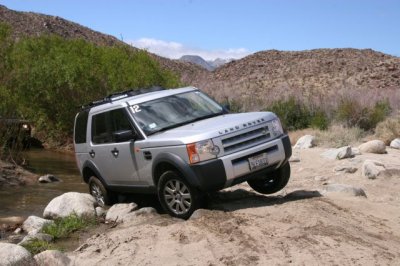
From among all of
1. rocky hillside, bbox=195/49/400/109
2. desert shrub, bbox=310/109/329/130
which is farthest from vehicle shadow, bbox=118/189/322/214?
rocky hillside, bbox=195/49/400/109

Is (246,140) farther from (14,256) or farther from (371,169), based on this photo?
(371,169)

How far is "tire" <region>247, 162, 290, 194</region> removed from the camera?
9.39 m

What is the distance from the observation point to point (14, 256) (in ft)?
22.6

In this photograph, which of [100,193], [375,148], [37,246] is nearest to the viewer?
[37,246]

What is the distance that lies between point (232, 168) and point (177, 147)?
0.82 meters

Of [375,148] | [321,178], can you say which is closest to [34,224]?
[321,178]

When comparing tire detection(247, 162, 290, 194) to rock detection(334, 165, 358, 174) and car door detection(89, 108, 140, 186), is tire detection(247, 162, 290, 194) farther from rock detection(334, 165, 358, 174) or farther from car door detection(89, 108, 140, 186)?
rock detection(334, 165, 358, 174)

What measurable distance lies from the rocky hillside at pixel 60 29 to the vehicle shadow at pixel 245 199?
54.2m

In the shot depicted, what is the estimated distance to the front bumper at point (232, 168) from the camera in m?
8.09

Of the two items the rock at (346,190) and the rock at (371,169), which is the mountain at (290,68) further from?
the rock at (346,190)

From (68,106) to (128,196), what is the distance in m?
16.0

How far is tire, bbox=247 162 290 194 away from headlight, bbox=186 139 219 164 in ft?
5.18

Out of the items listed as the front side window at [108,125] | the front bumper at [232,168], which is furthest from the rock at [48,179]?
the front bumper at [232,168]

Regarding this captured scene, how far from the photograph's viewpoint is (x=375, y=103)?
23.3 meters
